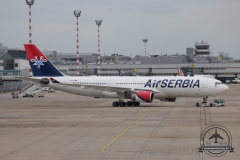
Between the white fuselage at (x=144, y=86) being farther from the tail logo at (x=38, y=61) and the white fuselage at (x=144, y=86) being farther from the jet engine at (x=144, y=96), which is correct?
the tail logo at (x=38, y=61)

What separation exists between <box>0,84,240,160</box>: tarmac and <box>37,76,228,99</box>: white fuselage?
23.6 feet

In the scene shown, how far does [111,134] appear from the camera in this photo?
3562 centimetres

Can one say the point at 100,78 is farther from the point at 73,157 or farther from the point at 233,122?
the point at 73,157

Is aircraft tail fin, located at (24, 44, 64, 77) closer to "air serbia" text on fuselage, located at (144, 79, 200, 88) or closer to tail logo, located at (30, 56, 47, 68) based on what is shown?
tail logo, located at (30, 56, 47, 68)

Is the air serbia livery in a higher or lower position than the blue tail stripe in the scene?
lower

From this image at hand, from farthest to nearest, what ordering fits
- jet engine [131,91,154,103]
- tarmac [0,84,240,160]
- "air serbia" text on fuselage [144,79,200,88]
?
"air serbia" text on fuselage [144,79,200,88] → jet engine [131,91,154,103] → tarmac [0,84,240,160]

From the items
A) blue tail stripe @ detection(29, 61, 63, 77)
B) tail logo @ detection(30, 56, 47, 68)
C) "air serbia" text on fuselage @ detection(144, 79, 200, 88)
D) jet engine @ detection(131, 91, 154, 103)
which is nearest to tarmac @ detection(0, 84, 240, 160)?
jet engine @ detection(131, 91, 154, 103)

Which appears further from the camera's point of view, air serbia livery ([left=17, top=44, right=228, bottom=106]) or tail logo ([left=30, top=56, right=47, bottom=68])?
tail logo ([left=30, top=56, right=47, bottom=68])

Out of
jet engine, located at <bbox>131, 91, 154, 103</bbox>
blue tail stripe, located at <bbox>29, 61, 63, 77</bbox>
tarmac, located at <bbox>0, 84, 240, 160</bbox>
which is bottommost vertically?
tarmac, located at <bbox>0, 84, 240, 160</bbox>

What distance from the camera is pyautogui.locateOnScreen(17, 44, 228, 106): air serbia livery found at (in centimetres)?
6116

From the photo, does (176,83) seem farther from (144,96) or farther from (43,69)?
(43,69)

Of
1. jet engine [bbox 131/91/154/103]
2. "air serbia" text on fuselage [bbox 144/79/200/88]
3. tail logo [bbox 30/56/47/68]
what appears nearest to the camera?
jet engine [bbox 131/91/154/103]

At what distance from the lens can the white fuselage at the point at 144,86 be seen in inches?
2408

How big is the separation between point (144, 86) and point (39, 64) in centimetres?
1361
